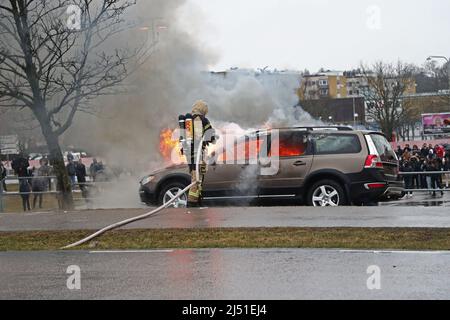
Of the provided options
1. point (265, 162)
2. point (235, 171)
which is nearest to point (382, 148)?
point (265, 162)

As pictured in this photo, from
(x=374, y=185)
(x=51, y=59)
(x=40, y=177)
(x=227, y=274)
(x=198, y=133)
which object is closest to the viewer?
(x=227, y=274)

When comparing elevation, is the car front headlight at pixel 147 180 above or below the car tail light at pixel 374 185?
above

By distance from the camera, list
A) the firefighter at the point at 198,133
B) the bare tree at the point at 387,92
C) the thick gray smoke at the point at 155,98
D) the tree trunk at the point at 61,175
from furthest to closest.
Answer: the bare tree at the point at 387,92 < the thick gray smoke at the point at 155,98 < the tree trunk at the point at 61,175 < the firefighter at the point at 198,133

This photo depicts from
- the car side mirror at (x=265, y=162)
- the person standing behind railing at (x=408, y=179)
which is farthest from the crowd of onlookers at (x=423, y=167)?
the car side mirror at (x=265, y=162)

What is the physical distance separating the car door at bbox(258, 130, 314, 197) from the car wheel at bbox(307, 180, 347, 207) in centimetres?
28

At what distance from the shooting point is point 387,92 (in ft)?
178

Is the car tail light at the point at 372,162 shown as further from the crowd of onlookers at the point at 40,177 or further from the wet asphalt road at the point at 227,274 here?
the crowd of onlookers at the point at 40,177

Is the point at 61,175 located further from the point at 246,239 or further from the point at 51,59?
the point at 246,239

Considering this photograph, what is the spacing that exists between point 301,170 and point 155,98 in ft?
40.1

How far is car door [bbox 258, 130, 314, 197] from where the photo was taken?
40.6ft

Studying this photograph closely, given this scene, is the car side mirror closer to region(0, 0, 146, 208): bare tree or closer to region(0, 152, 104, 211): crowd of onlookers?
region(0, 0, 146, 208): bare tree

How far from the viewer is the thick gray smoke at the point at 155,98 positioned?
2167cm

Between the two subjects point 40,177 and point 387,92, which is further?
point 387,92

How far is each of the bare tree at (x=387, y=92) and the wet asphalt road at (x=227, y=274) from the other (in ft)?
157
